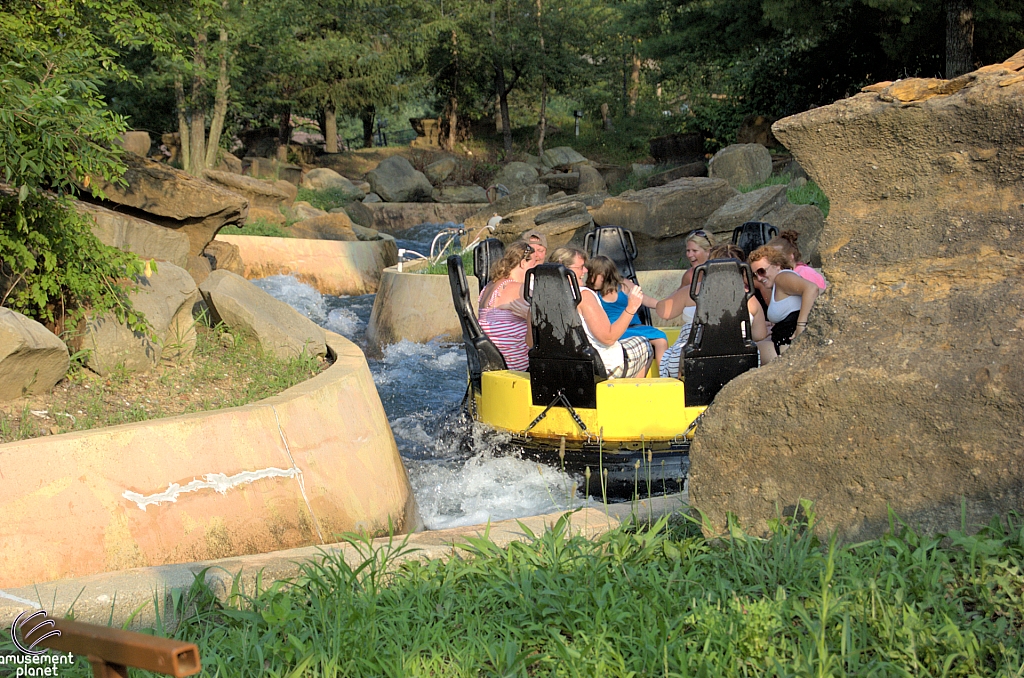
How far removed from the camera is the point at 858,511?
2.90 m

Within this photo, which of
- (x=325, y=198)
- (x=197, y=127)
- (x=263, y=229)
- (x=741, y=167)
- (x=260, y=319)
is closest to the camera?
(x=260, y=319)

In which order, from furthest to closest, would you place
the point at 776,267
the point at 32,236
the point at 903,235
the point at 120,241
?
1. the point at 120,241
2. the point at 776,267
3. the point at 32,236
4. the point at 903,235

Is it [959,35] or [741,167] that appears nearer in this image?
[959,35]

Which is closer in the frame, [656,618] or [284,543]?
[656,618]

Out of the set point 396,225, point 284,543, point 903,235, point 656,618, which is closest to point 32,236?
point 284,543

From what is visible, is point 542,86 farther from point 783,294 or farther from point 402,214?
point 783,294

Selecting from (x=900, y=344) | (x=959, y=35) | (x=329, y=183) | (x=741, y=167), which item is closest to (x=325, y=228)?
(x=329, y=183)

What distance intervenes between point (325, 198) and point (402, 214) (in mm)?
2177

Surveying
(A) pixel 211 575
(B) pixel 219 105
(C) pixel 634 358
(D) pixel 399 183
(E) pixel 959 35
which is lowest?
(A) pixel 211 575

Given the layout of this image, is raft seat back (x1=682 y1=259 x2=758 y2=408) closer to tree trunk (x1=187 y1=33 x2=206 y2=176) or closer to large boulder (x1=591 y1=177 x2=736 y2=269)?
large boulder (x1=591 y1=177 x2=736 y2=269)

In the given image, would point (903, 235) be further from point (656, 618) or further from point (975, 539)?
point (656, 618)

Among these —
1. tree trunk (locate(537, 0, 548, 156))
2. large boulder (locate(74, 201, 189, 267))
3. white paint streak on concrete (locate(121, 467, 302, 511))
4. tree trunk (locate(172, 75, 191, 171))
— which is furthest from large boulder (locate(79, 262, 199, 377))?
tree trunk (locate(537, 0, 548, 156))

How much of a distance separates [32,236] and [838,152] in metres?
3.72

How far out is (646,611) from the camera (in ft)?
8.13
